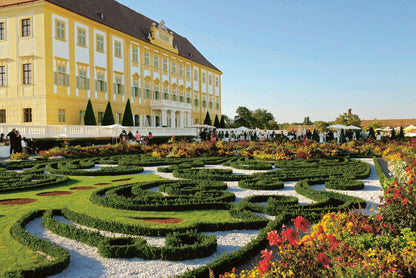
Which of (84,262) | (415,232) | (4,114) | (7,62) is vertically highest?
(7,62)

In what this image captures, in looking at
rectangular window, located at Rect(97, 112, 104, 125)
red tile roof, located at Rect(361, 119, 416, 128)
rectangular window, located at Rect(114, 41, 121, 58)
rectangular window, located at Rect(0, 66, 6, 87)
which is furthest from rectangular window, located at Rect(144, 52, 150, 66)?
red tile roof, located at Rect(361, 119, 416, 128)

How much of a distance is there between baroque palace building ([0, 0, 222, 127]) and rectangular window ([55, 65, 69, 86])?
2 centimetres

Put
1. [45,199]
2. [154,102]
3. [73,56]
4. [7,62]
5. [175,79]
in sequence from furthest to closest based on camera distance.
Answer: [175,79]
[154,102]
[73,56]
[7,62]
[45,199]

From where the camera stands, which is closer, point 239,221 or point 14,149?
point 239,221

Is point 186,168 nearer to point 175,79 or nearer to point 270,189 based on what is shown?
point 270,189

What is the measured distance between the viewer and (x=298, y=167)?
460 inches

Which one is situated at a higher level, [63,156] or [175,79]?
[175,79]

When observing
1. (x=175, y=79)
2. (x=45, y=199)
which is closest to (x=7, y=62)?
(x=175, y=79)

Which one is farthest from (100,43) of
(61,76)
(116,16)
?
(116,16)

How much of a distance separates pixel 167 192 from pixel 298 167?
5752mm

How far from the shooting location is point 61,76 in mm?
28609

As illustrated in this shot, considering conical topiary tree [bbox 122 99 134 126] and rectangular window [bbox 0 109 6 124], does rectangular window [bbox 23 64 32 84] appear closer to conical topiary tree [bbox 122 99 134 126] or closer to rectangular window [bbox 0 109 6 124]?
rectangular window [bbox 0 109 6 124]

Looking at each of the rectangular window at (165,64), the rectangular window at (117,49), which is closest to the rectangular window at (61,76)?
the rectangular window at (117,49)

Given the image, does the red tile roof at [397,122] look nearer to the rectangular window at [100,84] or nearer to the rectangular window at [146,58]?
the rectangular window at [146,58]
